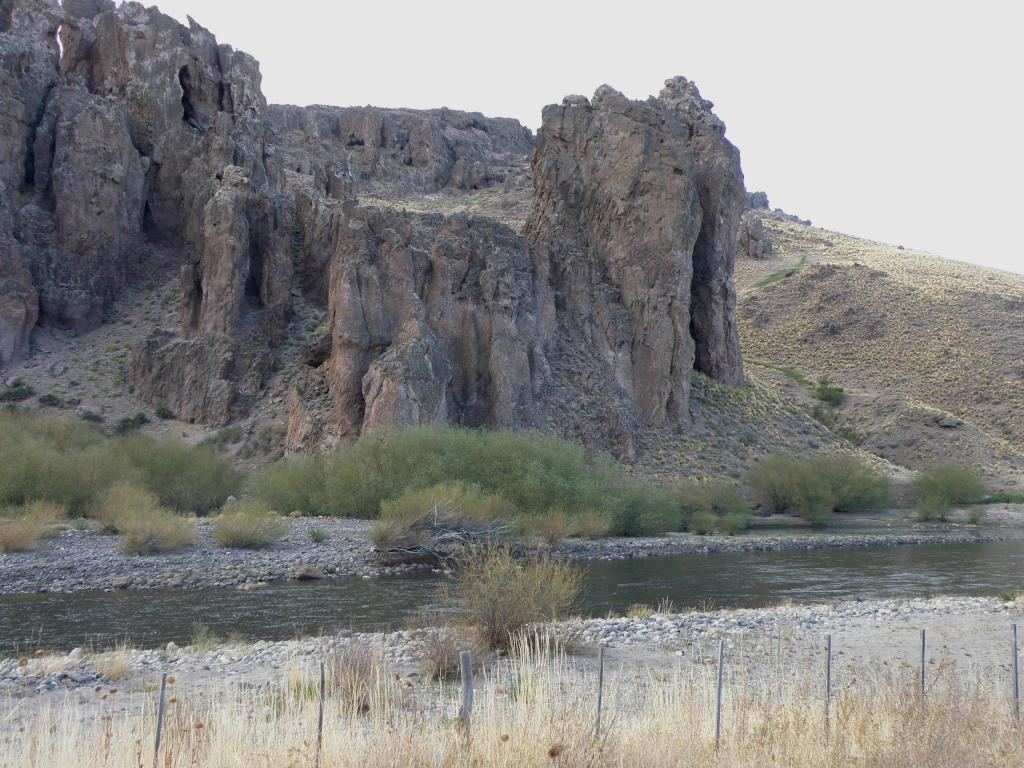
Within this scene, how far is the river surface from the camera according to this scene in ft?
78.2

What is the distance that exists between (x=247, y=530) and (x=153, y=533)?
340cm

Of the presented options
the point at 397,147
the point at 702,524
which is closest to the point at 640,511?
the point at 702,524

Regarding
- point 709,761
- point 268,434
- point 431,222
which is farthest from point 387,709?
point 431,222

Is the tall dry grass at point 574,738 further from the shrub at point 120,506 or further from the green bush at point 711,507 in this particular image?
the green bush at point 711,507

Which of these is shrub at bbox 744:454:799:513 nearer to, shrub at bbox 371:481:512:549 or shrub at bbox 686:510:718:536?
shrub at bbox 686:510:718:536

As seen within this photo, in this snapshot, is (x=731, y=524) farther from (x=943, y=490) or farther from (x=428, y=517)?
(x=428, y=517)

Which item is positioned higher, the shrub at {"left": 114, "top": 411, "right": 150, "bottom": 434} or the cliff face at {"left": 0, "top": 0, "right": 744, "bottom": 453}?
the cliff face at {"left": 0, "top": 0, "right": 744, "bottom": 453}

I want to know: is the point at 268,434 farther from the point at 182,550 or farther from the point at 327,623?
the point at 327,623

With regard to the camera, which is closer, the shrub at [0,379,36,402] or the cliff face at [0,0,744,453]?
the cliff face at [0,0,744,453]

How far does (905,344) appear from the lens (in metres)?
106

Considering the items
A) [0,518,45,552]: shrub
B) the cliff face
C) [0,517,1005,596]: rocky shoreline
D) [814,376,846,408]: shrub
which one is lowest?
[0,517,1005,596]: rocky shoreline

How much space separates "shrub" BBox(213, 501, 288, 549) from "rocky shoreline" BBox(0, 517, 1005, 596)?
418mm

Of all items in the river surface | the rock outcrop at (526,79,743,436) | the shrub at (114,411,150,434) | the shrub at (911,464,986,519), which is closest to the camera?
the river surface

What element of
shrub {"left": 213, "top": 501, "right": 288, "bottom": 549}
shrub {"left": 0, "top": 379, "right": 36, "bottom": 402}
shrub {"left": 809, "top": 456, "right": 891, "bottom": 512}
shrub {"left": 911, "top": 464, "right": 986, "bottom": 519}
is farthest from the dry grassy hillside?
shrub {"left": 0, "top": 379, "right": 36, "bottom": 402}
